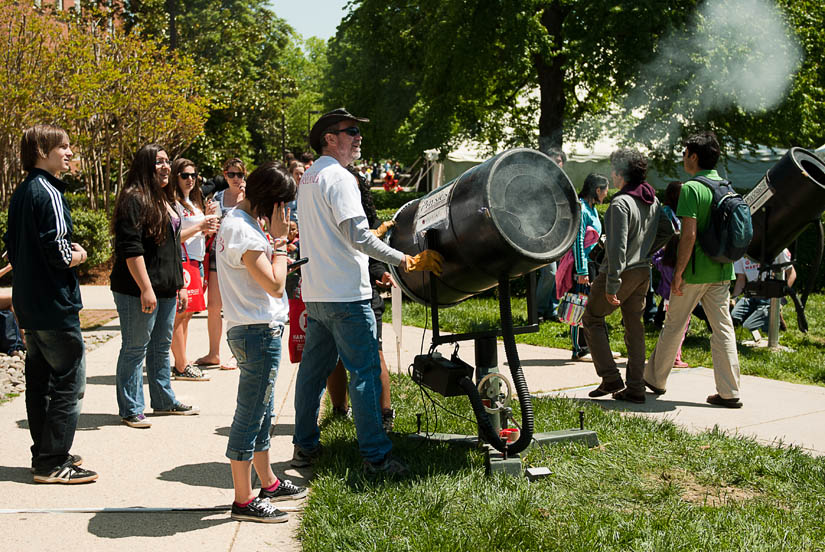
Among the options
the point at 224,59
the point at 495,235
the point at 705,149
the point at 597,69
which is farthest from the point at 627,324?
the point at 224,59

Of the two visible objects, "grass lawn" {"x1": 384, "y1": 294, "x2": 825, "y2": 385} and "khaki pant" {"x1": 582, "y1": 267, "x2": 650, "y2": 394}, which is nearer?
"khaki pant" {"x1": 582, "y1": 267, "x2": 650, "y2": 394}

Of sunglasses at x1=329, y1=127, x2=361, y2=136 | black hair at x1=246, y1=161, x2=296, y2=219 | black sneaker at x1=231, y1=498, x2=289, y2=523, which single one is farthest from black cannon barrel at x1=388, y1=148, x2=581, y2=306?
black sneaker at x1=231, y1=498, x2=289, y2=523

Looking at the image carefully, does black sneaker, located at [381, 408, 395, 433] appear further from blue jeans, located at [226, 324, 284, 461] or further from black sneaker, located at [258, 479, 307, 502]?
blue jeans, located at [226, 324, 284, 461]

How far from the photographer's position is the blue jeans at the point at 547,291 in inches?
374

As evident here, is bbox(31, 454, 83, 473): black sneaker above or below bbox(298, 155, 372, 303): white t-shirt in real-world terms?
below

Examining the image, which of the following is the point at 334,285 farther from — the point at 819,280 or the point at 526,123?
the point at 526,123

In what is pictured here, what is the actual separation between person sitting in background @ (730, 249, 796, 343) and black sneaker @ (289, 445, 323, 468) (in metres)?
5.66

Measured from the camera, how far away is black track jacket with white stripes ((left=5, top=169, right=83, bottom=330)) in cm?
433

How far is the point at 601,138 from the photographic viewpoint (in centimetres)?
2311

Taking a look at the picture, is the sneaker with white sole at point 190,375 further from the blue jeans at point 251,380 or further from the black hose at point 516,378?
A: the black hose at point 516,378

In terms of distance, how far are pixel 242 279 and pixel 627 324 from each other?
136 inches

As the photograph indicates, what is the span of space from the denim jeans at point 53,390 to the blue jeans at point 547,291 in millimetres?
5927

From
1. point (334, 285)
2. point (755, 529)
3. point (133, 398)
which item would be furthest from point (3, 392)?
point (755, 529)

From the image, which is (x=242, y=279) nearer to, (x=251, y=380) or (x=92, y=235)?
(x=251, y=380)
